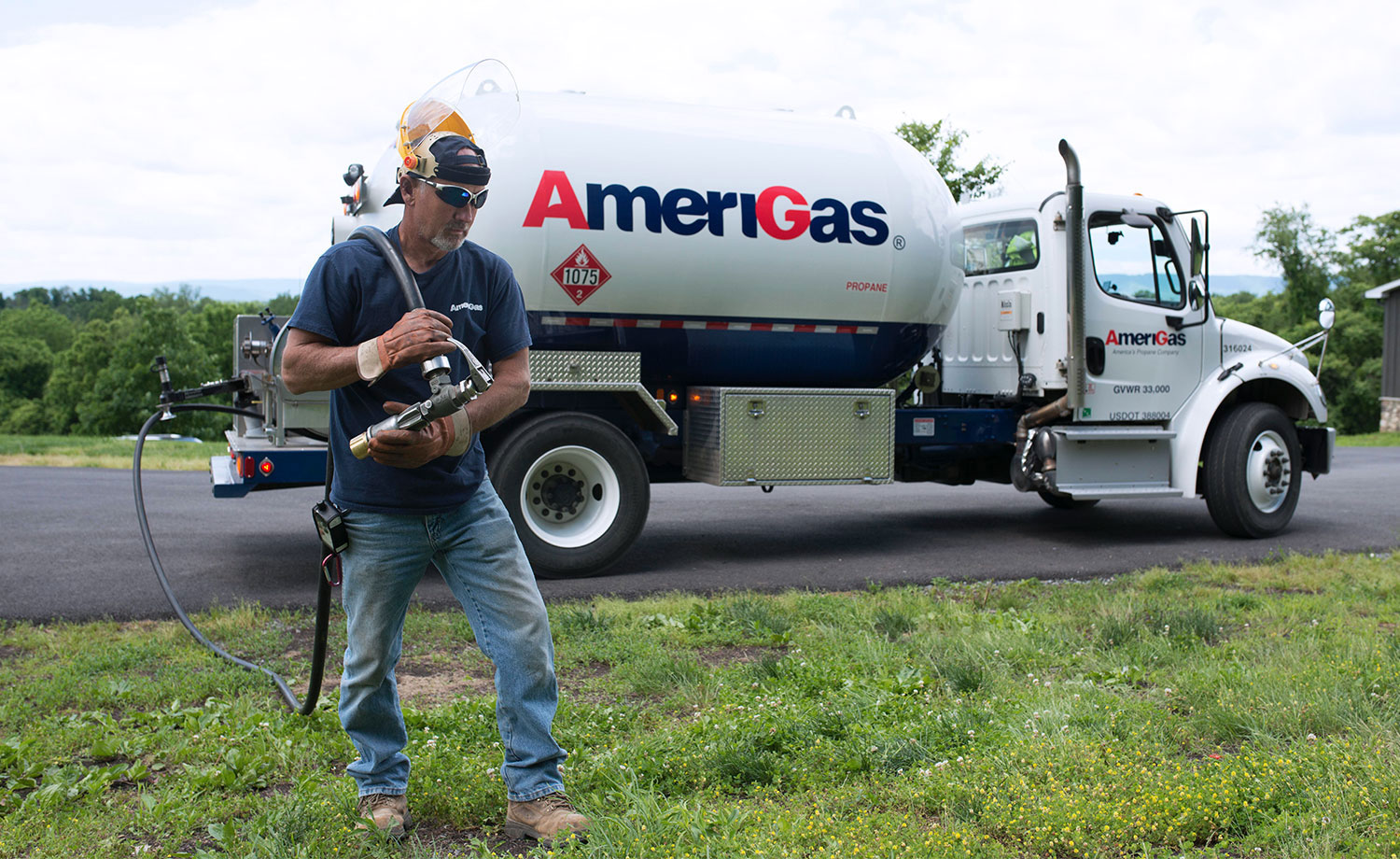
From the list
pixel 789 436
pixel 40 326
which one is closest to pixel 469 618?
pixel 789 436

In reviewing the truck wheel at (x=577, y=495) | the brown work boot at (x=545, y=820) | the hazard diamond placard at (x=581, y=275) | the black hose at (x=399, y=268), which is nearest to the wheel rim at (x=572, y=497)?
the truck wheel at (x=577, y=495)

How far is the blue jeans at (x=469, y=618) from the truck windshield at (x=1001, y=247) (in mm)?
6446

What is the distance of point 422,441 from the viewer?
296cm

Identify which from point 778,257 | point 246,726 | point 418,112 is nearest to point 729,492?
point 778,257

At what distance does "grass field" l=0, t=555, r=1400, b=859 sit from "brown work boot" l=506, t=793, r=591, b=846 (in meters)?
0.07

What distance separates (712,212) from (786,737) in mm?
4553

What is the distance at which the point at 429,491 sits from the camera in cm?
316

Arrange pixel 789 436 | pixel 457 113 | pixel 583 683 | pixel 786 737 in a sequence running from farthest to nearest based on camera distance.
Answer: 1. pixel 789 436
2. pixel 583 683
3. pixel 786 737
4. pixel 457 113

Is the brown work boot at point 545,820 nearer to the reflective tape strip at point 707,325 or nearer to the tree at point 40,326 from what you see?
the reflective tape strip at point 707,325

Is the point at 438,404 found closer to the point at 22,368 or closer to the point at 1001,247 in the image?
the point at 1001,247

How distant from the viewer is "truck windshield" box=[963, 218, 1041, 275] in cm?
912

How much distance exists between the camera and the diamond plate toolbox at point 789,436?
8055mm

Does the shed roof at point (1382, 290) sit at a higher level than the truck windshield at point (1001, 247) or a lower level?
higher

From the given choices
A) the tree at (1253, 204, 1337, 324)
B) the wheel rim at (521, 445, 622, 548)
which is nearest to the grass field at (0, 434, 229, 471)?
the wheel rim at (521, 445, 622, 548)
